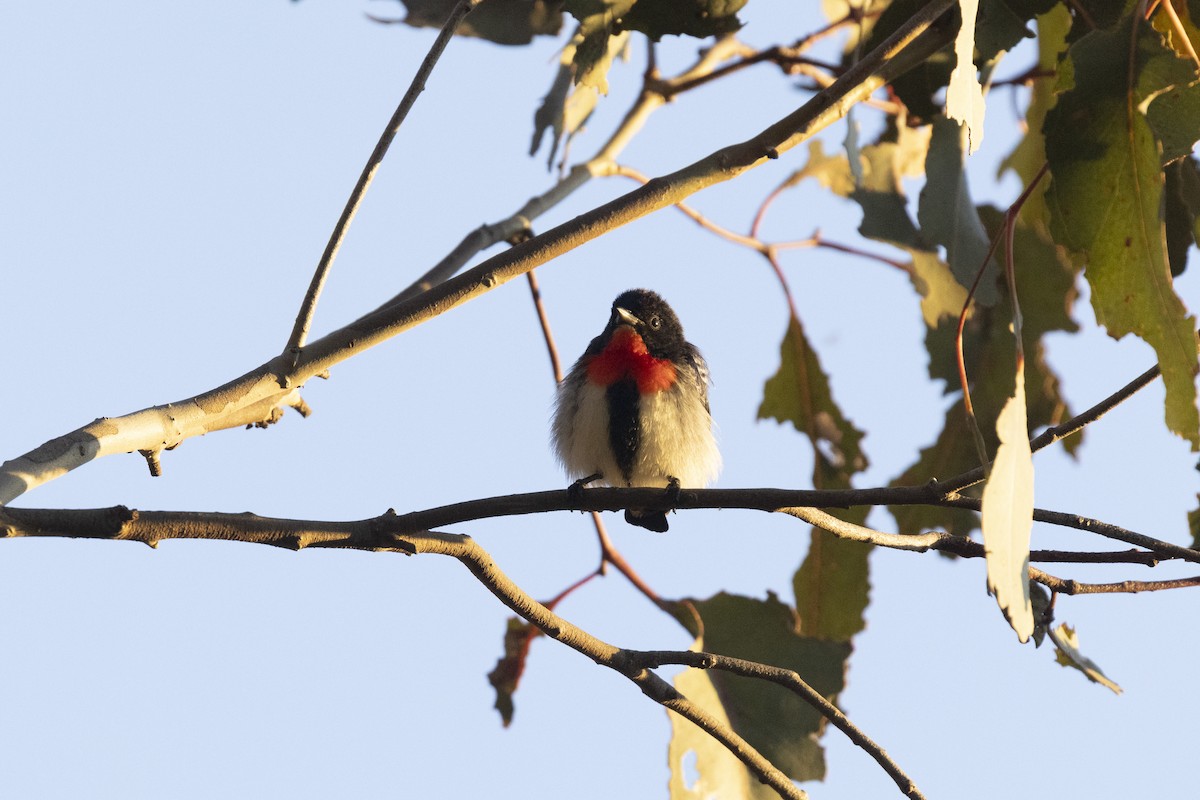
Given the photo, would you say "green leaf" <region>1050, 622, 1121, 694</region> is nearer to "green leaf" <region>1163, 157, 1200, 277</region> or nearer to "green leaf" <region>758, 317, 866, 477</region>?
"green leaf" <region>1163, 157, 1200, 277</region>

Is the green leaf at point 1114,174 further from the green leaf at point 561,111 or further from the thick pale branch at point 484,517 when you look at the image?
the green leaf at point 561,111

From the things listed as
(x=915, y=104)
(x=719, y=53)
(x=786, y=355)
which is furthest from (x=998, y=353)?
(x=719, y=53)

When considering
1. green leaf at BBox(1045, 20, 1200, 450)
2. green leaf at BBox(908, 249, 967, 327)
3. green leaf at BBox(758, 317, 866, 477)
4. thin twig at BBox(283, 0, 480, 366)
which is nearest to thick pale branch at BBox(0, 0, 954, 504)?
thin twig at BBox(283, 0, 480, 366)

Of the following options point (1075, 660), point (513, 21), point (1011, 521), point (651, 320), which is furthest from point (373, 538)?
→ point (513, 21)

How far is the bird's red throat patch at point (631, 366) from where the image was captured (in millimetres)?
4668

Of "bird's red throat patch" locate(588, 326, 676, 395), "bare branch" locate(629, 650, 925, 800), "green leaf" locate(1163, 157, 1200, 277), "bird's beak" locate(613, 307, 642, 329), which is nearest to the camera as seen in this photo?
"bare branch" locate(629, 650, 925, 800)

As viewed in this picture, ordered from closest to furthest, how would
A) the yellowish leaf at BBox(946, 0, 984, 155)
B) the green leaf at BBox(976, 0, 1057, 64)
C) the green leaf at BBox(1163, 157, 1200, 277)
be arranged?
the yellowish leaf at BBox(946, 0, 984, 155) < the green leaf at BBox(976, 0, 1057, 64) < the green leaf at BBox(1163, 157, 1200, 277)

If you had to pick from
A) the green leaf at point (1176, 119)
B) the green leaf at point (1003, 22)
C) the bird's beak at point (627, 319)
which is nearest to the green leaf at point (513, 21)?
the bird's beak at point (627, 319)

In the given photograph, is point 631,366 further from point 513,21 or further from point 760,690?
point 513,21

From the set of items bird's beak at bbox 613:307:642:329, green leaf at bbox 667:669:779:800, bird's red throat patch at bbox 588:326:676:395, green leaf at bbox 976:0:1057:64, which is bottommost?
green leaf at bbox 667:669:779:800

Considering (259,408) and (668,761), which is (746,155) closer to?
(259,408)

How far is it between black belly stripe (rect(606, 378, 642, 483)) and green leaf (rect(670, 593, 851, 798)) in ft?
2.08

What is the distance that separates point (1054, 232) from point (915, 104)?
44.7 inches

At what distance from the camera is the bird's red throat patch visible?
467 cm
